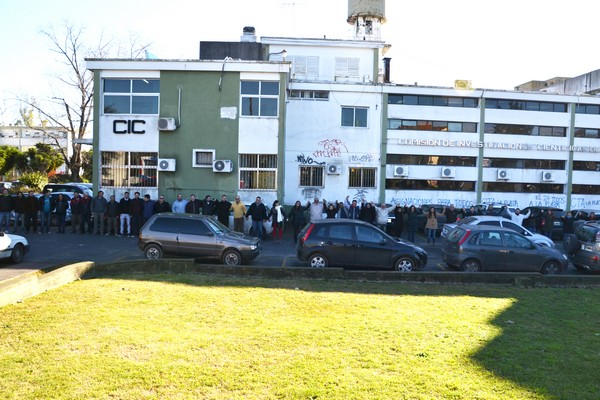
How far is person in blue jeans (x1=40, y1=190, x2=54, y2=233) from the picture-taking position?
2041cm

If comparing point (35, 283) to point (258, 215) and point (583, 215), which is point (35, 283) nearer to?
point (258, 215)

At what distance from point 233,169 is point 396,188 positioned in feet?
33.4

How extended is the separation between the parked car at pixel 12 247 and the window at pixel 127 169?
8387mm

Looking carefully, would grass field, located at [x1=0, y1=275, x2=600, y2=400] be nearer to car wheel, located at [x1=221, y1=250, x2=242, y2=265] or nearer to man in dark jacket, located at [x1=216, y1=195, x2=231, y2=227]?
car wheel, located at [x1=221, y1=250, x2=242, y2=265]

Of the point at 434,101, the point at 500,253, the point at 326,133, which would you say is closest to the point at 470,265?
the point at 500,253

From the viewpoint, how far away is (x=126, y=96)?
22.5m

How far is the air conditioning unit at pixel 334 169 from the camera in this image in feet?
86.1

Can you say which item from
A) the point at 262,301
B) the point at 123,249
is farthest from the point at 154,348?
the point at 123,249

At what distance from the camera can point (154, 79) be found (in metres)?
22.4

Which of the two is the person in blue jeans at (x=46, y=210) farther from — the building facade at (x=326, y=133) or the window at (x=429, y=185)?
the window at (x=429, y=185)

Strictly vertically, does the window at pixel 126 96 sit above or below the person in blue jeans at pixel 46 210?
above

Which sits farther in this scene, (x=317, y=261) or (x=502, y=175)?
(x=502, y=175)

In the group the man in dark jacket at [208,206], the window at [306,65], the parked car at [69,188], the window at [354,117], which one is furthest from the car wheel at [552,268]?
the parked car at [69,188]

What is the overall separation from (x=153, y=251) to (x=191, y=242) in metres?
1.17
